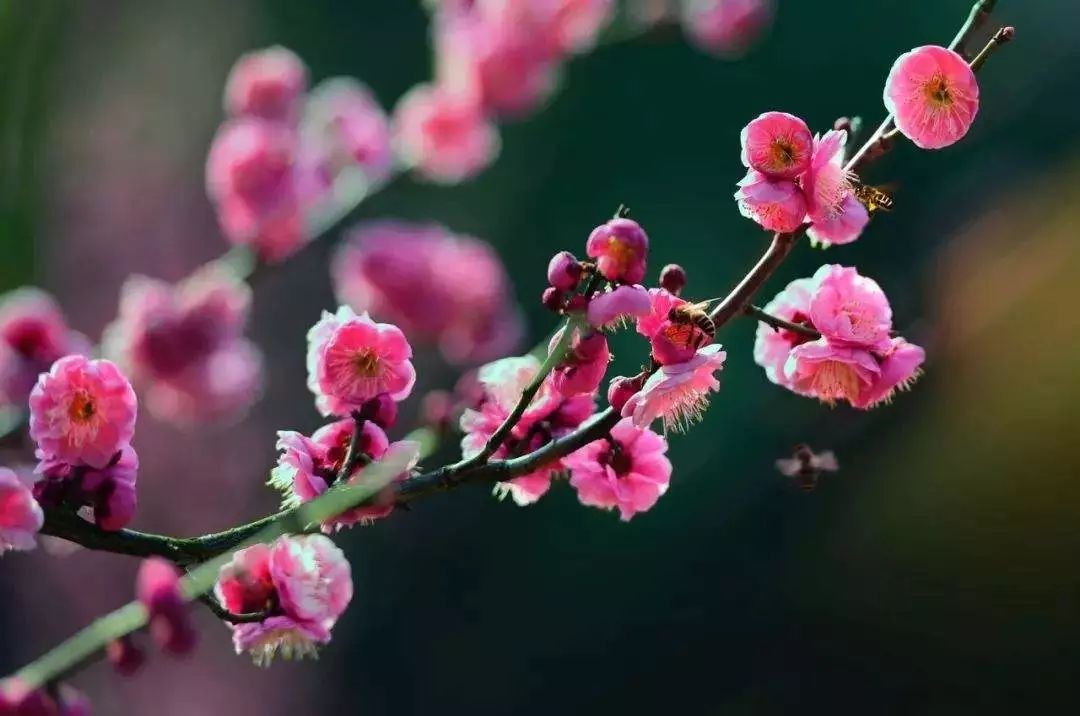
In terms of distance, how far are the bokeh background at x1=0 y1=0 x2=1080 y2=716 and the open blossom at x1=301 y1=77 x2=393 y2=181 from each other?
1.35 ft

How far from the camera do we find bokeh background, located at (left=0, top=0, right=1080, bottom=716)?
→ 1545 millimetres

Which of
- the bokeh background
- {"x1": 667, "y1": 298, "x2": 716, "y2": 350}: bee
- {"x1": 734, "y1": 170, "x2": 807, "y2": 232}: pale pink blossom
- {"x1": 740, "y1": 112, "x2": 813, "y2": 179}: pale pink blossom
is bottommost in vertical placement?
the bokeh background

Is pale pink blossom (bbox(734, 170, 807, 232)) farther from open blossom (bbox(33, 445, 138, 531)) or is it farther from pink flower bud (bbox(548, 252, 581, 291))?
open blossom (bbox(33, 445, 138, 531))

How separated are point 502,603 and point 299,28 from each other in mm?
1125

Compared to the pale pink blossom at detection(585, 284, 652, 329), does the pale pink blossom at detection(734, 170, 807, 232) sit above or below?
above

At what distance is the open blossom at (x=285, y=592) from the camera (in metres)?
0.46

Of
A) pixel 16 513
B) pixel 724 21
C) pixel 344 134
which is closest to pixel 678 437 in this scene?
pixel 724 21

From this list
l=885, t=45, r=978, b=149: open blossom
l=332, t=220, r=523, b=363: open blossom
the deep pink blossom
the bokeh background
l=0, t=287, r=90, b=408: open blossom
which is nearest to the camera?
the deep pink blossom

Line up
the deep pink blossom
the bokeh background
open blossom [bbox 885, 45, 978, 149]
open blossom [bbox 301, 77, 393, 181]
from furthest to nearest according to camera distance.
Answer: the bokeh background → open blossom [bbox 301, 77, 393, 181] → open blossom [bbox 885, 45, 978, 149] → the deep pink blossom

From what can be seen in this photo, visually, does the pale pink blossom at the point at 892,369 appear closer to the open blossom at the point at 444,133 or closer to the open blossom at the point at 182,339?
the open blossom at the point at 182,339

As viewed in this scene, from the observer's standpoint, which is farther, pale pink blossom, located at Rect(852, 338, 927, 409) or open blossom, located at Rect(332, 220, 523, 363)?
open blossom, located at Rect(332, 220, 523, 363)

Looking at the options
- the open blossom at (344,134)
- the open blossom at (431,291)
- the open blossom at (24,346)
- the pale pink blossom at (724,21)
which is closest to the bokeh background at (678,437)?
the pale pink blossom at (724,21)

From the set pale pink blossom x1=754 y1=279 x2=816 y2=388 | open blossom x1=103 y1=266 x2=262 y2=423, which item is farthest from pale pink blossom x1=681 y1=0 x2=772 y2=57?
pale pink blossom x1=754 y1=279 x2=816 y2=388

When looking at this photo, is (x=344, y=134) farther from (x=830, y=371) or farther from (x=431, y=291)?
(x=830, y=371)
